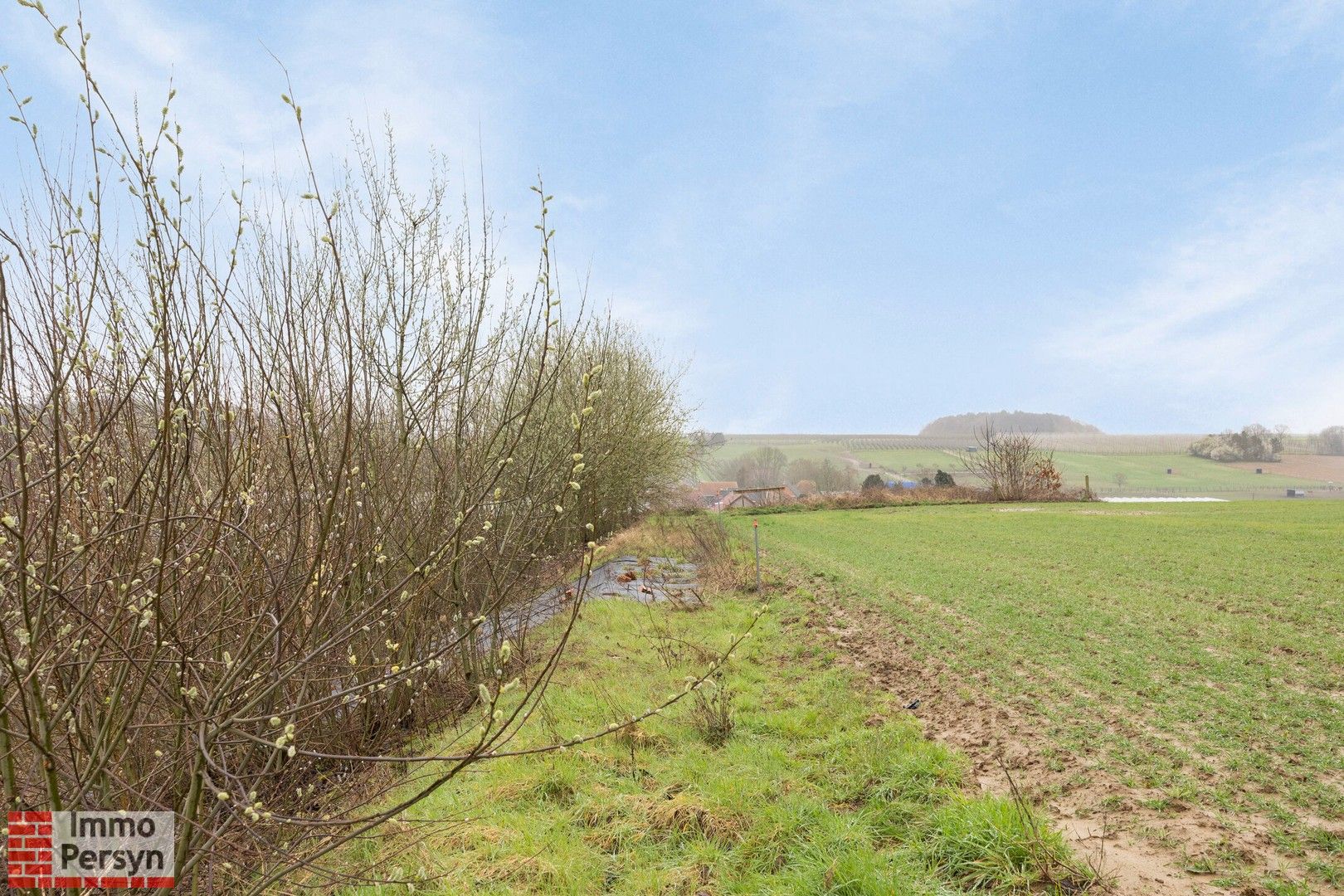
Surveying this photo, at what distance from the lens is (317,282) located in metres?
4.00

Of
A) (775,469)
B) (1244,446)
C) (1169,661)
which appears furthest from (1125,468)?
(1169,661)

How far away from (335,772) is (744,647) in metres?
4.97

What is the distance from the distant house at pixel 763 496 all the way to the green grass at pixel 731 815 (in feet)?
96.8

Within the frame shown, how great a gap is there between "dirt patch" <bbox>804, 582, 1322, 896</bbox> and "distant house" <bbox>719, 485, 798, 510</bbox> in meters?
28.8

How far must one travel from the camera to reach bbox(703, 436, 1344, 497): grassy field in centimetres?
4612

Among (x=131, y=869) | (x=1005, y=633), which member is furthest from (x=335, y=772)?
(x=1005, y=633)

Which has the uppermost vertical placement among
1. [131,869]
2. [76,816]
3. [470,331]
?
[470,331]

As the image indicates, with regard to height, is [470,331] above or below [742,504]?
above

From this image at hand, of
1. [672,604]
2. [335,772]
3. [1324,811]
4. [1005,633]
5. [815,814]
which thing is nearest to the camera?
[1324,811]

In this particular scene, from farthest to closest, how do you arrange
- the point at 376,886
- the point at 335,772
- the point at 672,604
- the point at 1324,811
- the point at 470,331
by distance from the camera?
the point at 672,604, the point at 470,331, the point at 335,772, the point at 1324,811, the point at 376,886

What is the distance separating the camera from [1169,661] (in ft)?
22.4

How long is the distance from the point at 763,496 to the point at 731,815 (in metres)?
32.7

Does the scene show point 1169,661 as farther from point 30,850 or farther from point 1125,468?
point 1125,468

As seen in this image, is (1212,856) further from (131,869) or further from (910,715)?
(131,869)
